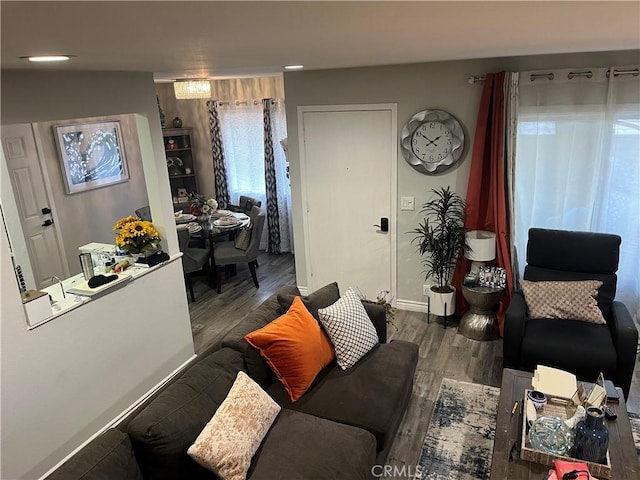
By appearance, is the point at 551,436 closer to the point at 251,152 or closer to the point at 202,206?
the point at 202,206

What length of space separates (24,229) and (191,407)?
12.7 feet

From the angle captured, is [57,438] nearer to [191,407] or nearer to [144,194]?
[191,407]

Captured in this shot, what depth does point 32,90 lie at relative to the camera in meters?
2.72

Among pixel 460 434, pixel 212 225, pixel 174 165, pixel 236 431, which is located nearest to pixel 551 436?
pixel 460 434

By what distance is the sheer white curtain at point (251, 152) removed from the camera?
6.41 m

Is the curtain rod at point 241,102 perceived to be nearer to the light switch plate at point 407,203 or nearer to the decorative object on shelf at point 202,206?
the decorative object on shelf at point 202,206

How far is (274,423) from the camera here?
2.53 meters

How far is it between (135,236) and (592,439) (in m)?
3.17

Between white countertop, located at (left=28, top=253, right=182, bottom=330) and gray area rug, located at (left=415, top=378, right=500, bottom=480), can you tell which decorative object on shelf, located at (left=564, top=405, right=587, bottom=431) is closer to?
gray area rug, located at (left=415, top=378, right=500, bottom=480)

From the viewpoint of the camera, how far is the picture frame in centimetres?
543

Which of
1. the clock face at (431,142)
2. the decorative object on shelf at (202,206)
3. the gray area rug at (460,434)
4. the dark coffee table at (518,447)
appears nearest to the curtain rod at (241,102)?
the decorative object on shelf at (202,206)

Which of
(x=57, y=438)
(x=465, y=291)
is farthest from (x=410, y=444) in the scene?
(x=57, y=438)

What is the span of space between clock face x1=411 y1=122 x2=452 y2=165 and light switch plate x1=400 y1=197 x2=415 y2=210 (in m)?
0.39

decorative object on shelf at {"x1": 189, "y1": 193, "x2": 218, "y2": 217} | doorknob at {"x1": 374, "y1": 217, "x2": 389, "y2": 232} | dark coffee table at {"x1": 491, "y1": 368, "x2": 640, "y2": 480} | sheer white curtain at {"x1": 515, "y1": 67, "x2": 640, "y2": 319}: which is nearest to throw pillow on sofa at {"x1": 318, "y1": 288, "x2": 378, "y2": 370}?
dark coffee table at {"x1": 491, "y1": 368, "x2": 640, "y2": 480}
